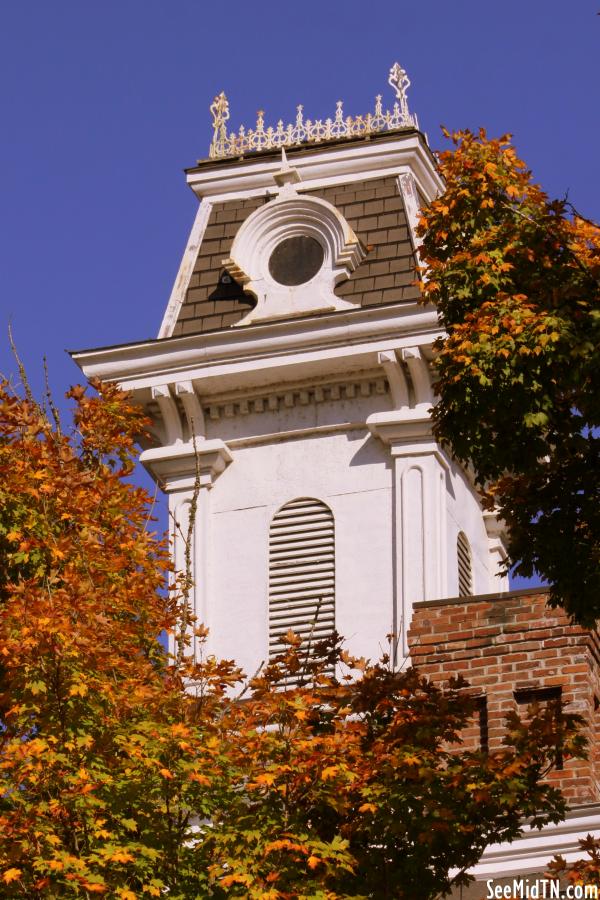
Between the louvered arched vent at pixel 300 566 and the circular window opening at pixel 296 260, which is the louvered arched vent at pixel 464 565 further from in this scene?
the circular window opening at pixel 296 260

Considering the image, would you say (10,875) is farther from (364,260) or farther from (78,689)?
(364,260)

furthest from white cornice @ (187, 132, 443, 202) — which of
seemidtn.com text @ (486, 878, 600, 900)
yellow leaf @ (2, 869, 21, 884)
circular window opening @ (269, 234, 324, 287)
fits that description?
yellow leaf @ (2, 869, 21, 884)

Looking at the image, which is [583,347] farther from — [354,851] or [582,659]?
[582,659]

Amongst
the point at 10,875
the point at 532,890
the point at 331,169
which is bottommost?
the point at 10,875

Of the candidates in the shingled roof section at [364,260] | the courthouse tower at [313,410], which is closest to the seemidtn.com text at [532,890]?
the courthouse tower at [313,410]

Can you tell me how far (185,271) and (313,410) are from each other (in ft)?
10.4

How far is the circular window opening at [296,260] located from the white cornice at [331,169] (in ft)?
3.69

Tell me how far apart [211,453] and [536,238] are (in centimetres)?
1682

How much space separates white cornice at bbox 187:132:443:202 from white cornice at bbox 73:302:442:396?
2754mm

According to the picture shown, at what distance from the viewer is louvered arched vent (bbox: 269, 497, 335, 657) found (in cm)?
3681

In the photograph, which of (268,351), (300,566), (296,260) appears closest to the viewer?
(300,566)

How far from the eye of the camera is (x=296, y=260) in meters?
39.0

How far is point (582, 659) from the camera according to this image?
89.7 feet

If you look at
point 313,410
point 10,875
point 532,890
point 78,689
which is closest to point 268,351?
point 313,410
